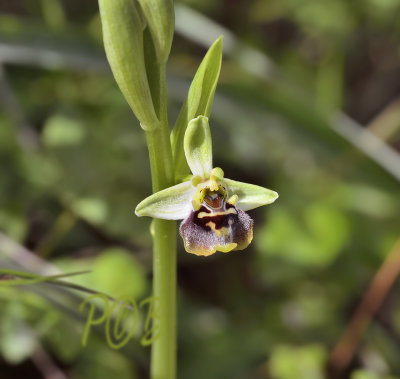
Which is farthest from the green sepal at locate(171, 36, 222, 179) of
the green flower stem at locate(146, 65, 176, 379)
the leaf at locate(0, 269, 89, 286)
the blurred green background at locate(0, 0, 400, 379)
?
the blurred green background at locate(0, 0, 400, 379)

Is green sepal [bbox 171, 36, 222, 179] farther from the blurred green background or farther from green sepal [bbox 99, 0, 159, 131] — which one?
the blurred green background

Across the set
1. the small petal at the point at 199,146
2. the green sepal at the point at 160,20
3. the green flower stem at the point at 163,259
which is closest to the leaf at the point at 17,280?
the green flower stem at the point at 163,259

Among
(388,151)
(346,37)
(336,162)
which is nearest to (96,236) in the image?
(336,162)

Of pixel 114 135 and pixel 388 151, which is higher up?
pixel 388 151

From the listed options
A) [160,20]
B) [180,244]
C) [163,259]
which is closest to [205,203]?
[163,259]

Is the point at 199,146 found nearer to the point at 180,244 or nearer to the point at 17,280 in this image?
the point at 17,280

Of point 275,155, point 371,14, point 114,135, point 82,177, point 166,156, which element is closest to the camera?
point 166,156

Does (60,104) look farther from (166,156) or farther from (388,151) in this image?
(388,151)
